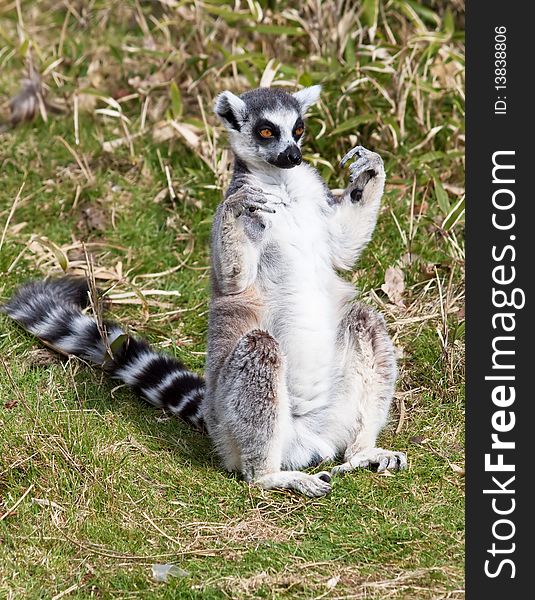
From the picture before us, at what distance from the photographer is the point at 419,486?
15.6 feet

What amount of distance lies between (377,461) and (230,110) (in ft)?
6.27

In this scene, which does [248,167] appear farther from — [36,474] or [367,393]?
[36,474]

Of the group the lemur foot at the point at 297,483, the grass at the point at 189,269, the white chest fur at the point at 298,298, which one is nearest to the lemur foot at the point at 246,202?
the white chest fur at the point at 298,298

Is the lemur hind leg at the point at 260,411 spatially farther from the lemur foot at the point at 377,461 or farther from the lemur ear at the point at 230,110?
the lemur ear at the point at 230,110

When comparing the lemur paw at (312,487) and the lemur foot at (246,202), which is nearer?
the lemur paw at (312,487)

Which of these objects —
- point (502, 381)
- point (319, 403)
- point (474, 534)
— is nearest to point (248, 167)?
point (319, 403)

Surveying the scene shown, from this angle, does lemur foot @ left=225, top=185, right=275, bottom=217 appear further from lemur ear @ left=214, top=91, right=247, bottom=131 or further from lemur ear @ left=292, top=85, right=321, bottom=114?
lemur ear @ left=292, top=85, right=321, bottom=114

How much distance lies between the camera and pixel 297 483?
4684 millimetres

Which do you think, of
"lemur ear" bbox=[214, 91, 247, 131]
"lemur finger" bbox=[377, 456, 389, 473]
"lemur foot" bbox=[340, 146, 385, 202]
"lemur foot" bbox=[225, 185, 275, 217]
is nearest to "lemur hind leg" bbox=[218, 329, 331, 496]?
"lemur finger" bbox=[377, 456, 389, 473]

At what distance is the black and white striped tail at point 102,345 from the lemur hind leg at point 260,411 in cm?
65

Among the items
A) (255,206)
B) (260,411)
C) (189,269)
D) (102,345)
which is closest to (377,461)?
(260,411)

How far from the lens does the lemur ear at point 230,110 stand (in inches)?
206

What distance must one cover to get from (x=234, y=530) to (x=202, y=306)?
93.5 inches

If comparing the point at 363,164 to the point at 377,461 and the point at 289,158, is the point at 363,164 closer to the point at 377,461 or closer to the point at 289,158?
the point at 289,158
